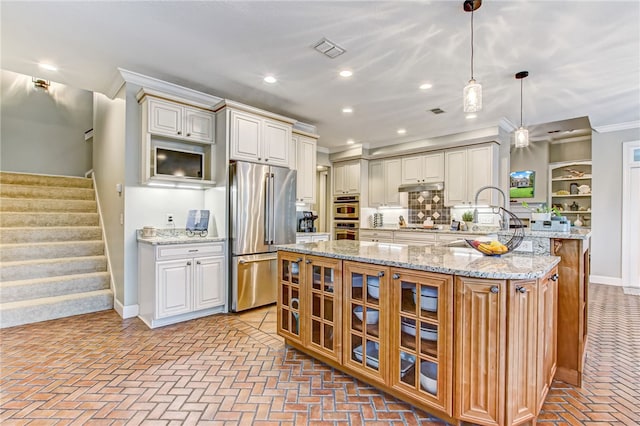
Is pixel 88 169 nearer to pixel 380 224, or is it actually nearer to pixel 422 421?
pixel 380 224

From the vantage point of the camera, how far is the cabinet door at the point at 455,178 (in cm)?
537

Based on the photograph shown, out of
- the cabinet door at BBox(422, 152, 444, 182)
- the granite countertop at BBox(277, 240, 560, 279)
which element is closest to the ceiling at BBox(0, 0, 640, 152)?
the cabinet door at BBox(422, 152, 444, 182)

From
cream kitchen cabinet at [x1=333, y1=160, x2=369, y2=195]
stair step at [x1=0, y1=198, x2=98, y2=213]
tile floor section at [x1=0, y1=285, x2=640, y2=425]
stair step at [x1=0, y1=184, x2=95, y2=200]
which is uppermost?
cream kitchen cabinet at [x1=333, y1=160, x2=369, y2=195]

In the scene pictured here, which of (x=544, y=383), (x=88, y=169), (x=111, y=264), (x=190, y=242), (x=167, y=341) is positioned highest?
(x=88, y=169)

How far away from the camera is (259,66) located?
319 cm

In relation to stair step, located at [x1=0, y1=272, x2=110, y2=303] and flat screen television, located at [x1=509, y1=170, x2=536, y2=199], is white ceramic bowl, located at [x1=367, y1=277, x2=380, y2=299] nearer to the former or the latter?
stair step, located at [x1=0, y1=272, x2=110, y2=303]

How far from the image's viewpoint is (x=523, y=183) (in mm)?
7297

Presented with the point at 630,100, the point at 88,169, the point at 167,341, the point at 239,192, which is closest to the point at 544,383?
the point at 167,341

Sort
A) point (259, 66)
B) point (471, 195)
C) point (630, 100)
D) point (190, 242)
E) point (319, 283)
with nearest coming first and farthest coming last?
point (319, 283) < point (259, 66) < point (190, 242) < point (630, 100) < point (471, 195)

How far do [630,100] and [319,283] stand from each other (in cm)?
474

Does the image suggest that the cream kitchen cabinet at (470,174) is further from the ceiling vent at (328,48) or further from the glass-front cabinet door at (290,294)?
the glass-front cabinet door at (290,294)

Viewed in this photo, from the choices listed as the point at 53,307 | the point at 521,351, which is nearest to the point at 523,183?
the point at 521,351

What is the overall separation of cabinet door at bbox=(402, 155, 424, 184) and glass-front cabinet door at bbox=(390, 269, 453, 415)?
4.48 m

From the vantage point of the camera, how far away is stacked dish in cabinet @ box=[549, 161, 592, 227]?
6730 millimetres
